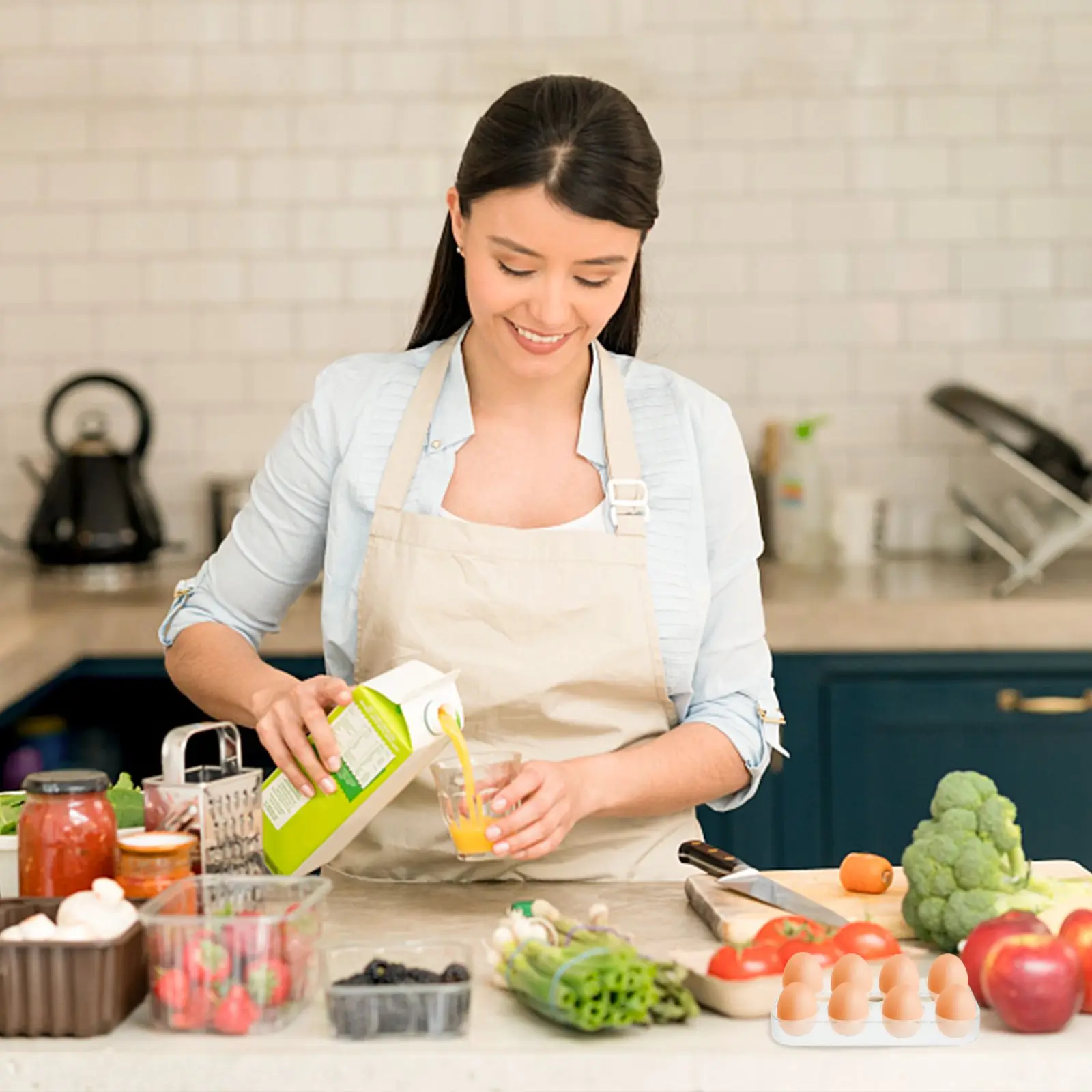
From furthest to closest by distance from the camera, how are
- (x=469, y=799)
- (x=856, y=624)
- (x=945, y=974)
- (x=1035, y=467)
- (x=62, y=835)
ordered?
(x=1035, y=467) → (x=856, y=624) → (x=469, y=799) → (x=62, y=835) → (x=945, y=974)

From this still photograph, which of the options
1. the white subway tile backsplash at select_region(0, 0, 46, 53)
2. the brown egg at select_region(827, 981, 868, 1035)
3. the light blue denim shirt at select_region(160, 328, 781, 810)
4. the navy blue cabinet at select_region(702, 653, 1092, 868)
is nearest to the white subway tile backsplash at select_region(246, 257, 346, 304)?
the white subway tile backsplash at select_region(0, 0, 46, 53)

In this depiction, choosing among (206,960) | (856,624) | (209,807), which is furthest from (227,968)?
(856,624)

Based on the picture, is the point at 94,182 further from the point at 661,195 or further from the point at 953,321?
the point at 953,321

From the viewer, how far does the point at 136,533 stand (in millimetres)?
3803

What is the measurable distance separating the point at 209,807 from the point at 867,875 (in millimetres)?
683

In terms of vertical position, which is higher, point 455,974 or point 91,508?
point 91,508

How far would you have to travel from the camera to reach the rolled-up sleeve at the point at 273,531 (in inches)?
82.6

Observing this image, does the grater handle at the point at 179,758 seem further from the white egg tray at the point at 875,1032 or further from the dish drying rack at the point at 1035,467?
the dish drying rack at the point at 1035,467

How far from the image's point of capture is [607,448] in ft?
6.91

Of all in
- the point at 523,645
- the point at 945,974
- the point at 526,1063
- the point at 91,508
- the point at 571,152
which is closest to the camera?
the point at 526,1063

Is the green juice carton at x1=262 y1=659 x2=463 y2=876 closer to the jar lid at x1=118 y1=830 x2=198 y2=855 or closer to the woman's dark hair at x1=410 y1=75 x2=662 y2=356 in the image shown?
the jar lid at x1=118 y1=830 x2=198 y2=855

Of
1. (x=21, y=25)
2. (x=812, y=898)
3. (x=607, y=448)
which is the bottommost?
(x=812, y=898)

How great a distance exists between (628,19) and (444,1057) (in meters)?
3.14

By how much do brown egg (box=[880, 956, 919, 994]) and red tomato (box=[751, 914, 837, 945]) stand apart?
10 cm
